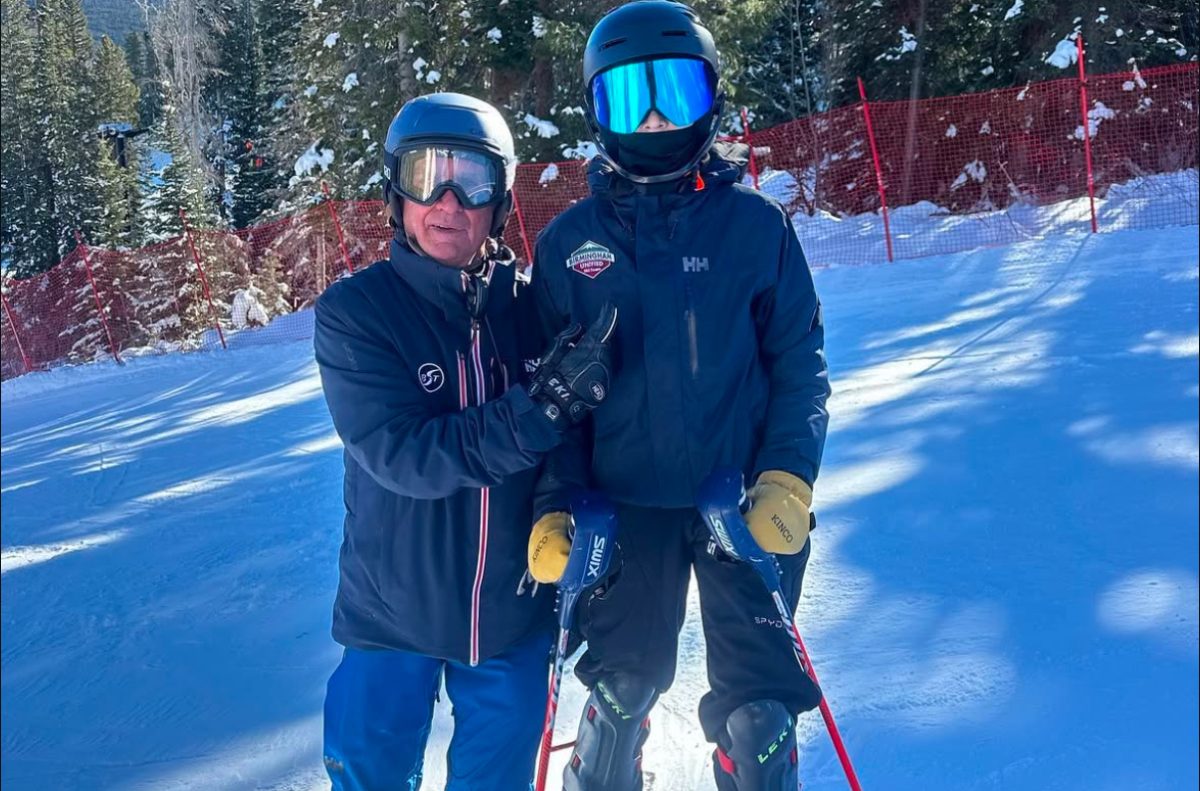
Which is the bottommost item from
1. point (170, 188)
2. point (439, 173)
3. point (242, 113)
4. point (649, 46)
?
point (439, 173)

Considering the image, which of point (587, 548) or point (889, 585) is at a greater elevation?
point (587, 548)

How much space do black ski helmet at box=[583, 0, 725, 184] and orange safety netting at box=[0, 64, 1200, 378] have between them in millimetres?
9267

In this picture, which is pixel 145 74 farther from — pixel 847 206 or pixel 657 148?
pixel 847 206

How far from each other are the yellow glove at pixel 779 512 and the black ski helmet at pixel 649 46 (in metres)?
0.66

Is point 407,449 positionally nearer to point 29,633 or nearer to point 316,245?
point 29,633

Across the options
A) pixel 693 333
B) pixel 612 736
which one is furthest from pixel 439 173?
pixel 612 736

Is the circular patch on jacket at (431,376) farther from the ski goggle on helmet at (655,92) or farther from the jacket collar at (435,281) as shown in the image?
the ski goggle on helmet at (655,92)

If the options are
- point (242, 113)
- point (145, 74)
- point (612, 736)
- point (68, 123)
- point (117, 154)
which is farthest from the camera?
point (117, 154)

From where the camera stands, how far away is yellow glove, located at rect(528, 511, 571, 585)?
181cm

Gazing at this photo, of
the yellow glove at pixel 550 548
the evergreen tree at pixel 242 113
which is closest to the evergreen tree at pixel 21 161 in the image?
the evergreen tree at pixel 242 113

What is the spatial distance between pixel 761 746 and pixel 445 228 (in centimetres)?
126

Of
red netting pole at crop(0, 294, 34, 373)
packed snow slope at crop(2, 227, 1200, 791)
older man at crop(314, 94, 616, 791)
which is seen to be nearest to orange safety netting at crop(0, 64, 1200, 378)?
red netting pole at crop(0, 294, 34, 373)

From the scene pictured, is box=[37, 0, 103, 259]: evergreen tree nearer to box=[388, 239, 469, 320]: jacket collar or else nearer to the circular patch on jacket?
box=[388, 239, 469, 320]: jacket collar

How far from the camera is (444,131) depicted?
6.40 ft
